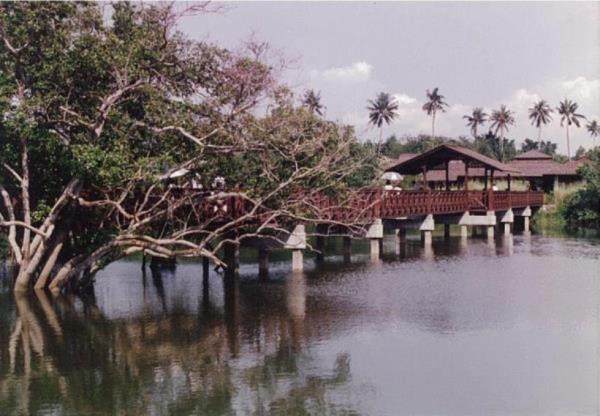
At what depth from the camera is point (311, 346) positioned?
1432cm

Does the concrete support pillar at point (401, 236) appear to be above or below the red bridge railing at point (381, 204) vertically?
below

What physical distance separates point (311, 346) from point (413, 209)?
70.1 ft

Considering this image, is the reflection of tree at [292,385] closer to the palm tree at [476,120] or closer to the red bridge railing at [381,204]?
the red bridge railing at [381,204]

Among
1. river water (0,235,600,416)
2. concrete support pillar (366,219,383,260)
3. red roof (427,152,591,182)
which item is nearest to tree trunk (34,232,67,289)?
river water (0,235,600,416)

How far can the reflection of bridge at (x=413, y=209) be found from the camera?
979 inches

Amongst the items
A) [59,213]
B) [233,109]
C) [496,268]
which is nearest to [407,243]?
[496,268]

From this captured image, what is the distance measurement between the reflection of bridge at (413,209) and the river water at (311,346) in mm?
2262

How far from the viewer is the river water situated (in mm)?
10961

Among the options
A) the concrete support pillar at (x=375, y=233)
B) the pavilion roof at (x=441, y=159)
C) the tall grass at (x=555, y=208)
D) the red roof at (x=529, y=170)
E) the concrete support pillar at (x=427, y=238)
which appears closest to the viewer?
the concrete support pillar at (x=375, y=233)

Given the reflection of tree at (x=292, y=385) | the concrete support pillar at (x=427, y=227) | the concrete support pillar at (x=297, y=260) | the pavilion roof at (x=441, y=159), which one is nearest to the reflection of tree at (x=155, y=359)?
the reflection of tree at (x=292, y=385)

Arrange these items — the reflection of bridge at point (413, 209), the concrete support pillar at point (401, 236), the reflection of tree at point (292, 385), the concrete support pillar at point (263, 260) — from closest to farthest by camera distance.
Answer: the reflection of tree at point (292, 385) → the reflection of bridge at point (413, 209) → the concrete support pillar at point (263, 260) → the concrete support pillar at point (401, 236)

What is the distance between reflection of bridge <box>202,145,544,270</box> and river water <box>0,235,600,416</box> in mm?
2262

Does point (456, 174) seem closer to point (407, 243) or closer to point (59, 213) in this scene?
point (407, 243)

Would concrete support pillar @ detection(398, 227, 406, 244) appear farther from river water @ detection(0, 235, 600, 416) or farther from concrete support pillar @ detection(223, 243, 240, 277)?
concrete support pillar @ detection(223, 243, 240, 277)
